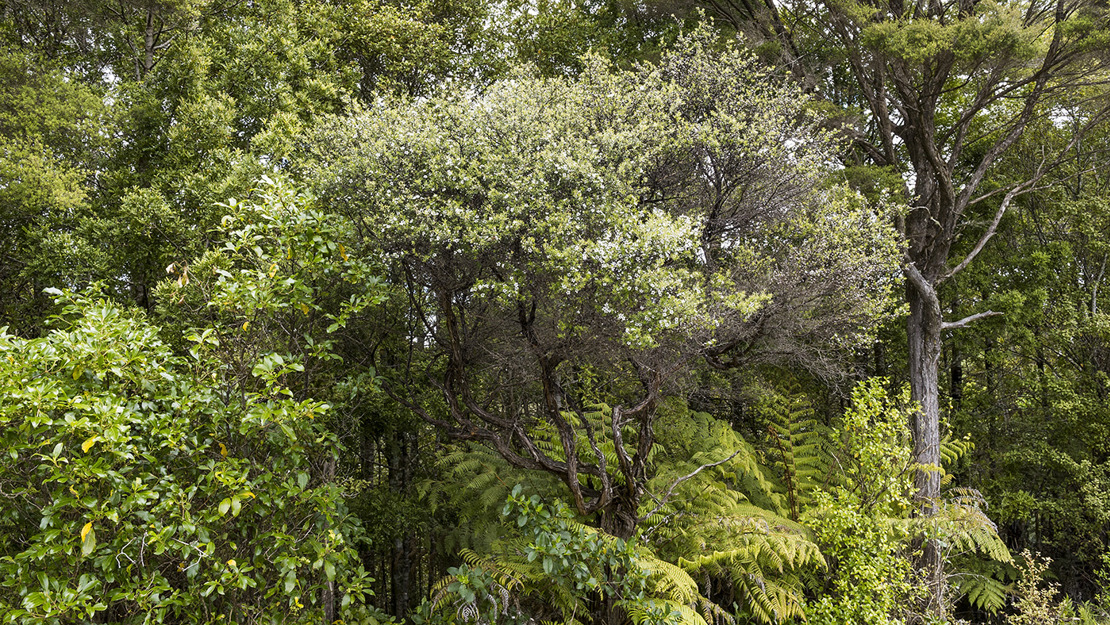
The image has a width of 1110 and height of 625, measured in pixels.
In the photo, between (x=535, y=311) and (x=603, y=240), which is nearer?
(x=603, y=240)

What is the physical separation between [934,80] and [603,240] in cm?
574

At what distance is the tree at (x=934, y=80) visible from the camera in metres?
6.61

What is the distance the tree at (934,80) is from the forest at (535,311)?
2.4 inches

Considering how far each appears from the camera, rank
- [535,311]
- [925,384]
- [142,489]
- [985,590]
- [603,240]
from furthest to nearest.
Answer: [925,384], [985,590], [535,311], [603,240], [142,489]

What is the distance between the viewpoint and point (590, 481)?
6.17 metres

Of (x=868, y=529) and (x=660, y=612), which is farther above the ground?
(x=868, y=529)

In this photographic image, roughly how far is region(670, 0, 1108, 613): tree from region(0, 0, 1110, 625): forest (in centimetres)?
6

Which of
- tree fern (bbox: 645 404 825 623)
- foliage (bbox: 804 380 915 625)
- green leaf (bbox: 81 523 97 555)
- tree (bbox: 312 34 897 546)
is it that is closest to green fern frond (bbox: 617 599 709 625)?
tree fern (bbox: 645 404 825 623)

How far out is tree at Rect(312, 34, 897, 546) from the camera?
16.0 ft

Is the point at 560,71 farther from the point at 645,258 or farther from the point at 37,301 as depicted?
the point at 37,301

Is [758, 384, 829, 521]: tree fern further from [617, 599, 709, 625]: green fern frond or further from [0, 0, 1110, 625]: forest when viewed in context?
[617, 599, 709, 625]: green fern frond

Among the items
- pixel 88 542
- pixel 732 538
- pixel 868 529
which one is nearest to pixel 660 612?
pixel 732 538

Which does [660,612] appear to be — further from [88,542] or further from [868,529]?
[88,542]

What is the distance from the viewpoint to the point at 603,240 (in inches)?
189
